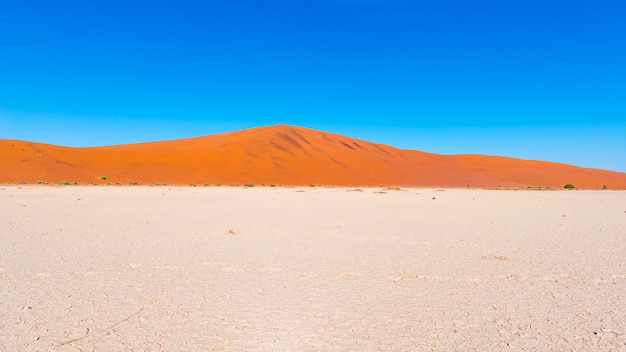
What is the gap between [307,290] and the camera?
3473 millimetres

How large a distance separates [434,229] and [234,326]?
504 cm

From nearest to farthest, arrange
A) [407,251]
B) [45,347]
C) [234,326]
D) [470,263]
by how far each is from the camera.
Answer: [45,347]
[234,326]
[470,263]
[407,251]

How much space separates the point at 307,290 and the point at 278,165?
33.0m

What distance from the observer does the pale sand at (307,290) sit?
2.52m

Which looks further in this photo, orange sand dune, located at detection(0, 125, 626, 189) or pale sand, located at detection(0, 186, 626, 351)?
orange sand dune, located at detection(0, 125, 626, 189)

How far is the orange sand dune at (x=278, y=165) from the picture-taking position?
88.3 feet

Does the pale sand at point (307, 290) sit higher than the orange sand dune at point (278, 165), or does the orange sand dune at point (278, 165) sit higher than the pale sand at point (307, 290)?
the orange sand dune at point (278, 165)

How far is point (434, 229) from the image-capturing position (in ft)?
23.1

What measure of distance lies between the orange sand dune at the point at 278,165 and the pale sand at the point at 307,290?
21324mm

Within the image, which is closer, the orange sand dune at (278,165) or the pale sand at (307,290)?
the pale sand at (307,290)

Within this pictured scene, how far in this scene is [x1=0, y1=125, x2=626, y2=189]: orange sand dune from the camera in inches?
1059

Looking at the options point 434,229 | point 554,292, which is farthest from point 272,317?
point 434,229

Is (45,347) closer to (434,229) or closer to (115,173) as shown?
(434,229)

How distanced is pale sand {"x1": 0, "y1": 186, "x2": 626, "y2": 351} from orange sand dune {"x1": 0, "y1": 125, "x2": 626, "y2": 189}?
2132cm
